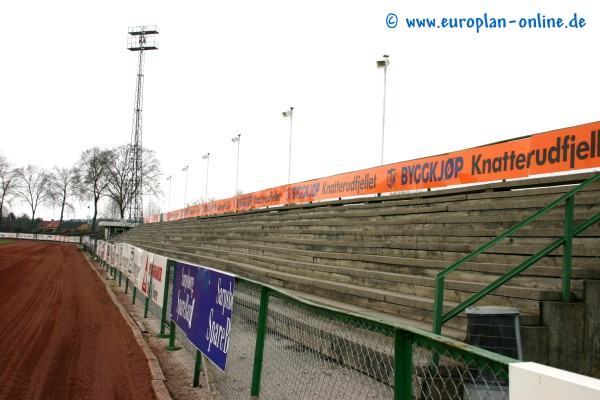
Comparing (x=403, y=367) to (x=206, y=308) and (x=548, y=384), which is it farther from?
(x=206, y=308)

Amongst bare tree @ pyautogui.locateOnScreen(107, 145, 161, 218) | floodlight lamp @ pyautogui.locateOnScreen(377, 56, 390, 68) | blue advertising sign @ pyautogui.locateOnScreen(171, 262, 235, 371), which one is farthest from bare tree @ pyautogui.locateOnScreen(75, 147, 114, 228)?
blue advertising sign @ pyautogui.locateOnScreen(171, 262, 235, 371)

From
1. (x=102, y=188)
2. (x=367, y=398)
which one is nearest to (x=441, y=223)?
(x=367, y=398)

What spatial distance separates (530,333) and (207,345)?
3669 millimetres

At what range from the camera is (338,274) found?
1045 centimetres

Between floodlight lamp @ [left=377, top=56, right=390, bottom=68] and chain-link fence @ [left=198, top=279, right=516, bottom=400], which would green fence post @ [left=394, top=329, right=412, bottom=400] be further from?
floodlight lamp @ [left=377, top=56, right=390, bottom=68]

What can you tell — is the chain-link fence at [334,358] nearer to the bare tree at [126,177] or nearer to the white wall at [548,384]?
the white wall at [548,384]

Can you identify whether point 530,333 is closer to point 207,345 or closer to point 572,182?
point 207,345

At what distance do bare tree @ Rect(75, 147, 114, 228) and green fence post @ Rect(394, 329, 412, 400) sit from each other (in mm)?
83279

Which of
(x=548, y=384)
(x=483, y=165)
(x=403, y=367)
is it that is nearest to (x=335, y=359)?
(x=403, y=367)

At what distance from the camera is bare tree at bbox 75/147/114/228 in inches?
3120

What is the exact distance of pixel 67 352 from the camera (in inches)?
286

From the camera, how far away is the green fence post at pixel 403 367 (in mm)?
2045

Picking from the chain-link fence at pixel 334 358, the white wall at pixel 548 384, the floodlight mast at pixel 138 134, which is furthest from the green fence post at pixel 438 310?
the floodlight mast at pixel 138 134

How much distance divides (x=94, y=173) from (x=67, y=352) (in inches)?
3196
